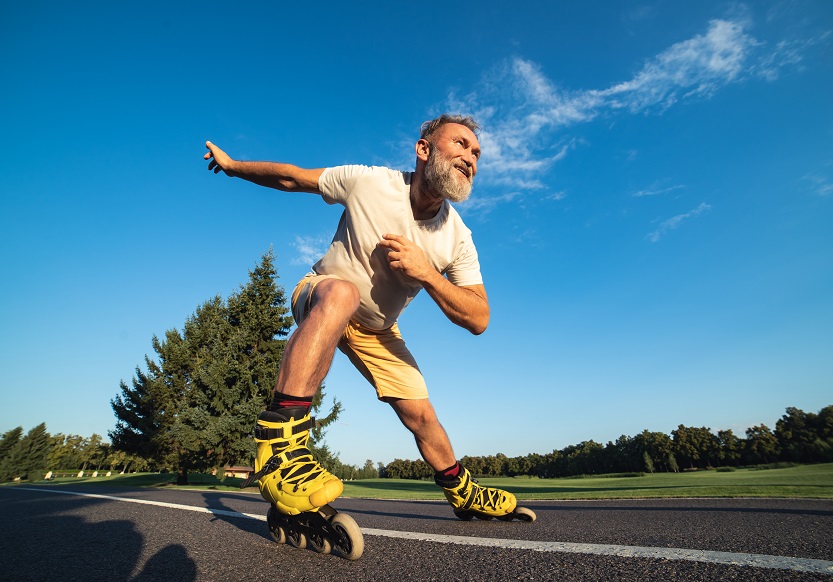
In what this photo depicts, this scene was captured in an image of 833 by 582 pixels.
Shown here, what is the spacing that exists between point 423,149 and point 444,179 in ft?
1.18

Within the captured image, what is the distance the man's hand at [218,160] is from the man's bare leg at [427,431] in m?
1.87

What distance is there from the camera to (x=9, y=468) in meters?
46.6

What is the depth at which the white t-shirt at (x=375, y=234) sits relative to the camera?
240 cm

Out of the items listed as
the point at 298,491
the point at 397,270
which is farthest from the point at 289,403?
the point at 397,270

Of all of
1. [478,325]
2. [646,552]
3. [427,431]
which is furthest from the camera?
[427,431]

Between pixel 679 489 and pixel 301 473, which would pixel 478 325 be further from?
pixel 679 489

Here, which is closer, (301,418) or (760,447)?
(301,418)

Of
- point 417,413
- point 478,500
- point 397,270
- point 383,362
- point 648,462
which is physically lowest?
point 478,500

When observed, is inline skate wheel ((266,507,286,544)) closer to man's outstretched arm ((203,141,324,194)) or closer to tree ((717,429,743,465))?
man's outstretched arm ((203,141,324,194))

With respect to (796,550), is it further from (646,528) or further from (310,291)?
(310,291)

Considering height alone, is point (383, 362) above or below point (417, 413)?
above

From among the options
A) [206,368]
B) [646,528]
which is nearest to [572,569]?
[646,528]

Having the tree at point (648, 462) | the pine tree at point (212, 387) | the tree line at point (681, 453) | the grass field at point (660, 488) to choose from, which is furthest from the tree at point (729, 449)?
the pine tree at point (212, 387)

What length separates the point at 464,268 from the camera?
8.87 feet
